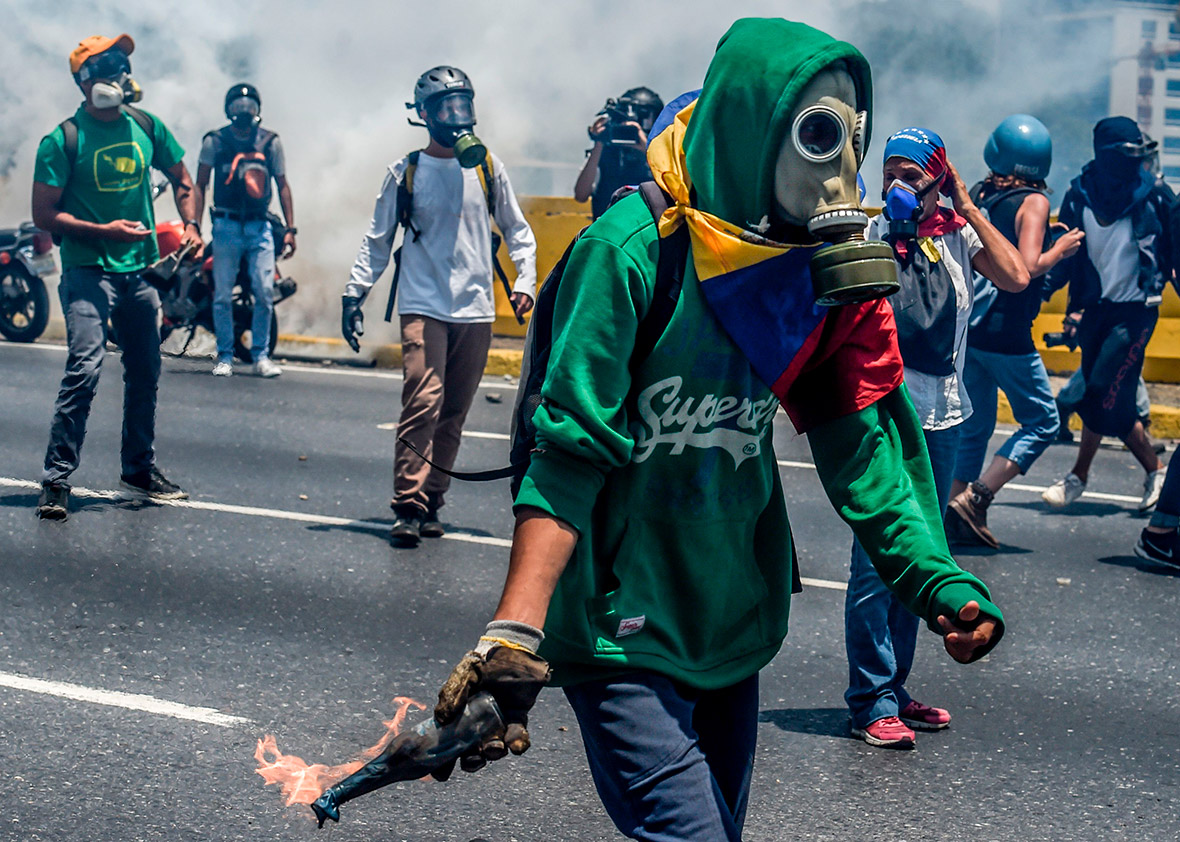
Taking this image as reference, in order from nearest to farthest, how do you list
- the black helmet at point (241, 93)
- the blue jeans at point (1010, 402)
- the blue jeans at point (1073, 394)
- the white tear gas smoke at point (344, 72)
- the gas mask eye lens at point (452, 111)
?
the gas mask eye lens at point (452, 111) < the blue jeans at point (1010, 402) < the blue jeans at point (1073, 394) < the black helmet at point (241, 93) < the white tear gas smoke at point (344, 72)

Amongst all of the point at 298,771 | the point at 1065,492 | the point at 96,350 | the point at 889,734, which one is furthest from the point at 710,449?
the point at 1065,492

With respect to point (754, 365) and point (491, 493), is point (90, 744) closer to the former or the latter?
point (754, 365)

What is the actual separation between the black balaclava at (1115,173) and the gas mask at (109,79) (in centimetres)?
491

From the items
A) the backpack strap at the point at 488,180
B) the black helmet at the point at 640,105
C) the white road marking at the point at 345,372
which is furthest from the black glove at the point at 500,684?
the white road marking at the point at 345,372

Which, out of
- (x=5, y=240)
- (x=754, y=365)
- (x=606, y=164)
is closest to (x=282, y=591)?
(x=754, y=365)

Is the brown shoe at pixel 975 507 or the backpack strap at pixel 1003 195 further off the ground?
the backpack strap at pixel 1003 195

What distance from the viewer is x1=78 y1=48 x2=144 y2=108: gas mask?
6965mm

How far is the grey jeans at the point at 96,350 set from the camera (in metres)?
6.95

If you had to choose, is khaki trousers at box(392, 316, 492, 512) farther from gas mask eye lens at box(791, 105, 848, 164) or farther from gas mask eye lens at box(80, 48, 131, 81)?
gas mask eye lens at box(791, 105, 848, 164)

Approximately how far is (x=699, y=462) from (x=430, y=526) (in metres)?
4.69

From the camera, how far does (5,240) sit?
13992 millimetres

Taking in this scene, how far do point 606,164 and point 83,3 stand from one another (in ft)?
53.7

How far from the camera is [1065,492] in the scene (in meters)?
8.20

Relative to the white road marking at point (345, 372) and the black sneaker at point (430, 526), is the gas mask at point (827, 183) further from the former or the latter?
the white road marking at point (345, 372)
